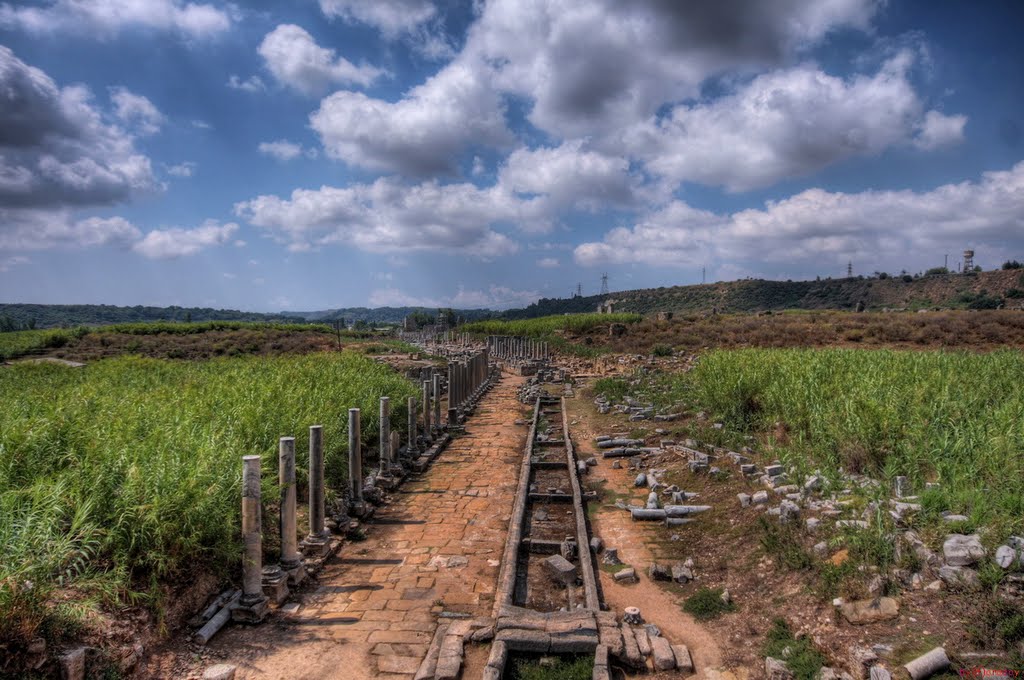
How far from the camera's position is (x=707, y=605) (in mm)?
5617

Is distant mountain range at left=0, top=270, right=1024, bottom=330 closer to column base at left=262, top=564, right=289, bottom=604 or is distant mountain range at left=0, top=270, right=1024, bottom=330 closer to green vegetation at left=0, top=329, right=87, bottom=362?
green vegetation at left=0, top=329, right=87, bottom=362

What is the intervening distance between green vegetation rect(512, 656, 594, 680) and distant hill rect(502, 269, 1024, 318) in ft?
220

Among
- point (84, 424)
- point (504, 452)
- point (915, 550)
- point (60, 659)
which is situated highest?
point (84, 424)

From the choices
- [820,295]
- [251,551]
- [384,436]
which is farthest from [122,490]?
[820,295]

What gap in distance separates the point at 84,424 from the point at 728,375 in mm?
11560

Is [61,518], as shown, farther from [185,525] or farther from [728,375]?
[728,375]

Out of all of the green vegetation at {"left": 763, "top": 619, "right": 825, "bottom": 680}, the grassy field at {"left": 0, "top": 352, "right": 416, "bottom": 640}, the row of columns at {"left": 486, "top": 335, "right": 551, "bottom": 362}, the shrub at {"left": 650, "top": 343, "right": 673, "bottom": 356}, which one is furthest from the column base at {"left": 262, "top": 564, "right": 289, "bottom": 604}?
the row of columns at {"left": 486, "top": 335, "right": 551, "bottom": 362}

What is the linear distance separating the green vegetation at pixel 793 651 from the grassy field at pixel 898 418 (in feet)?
5.69

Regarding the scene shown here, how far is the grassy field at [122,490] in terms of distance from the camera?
3.94m

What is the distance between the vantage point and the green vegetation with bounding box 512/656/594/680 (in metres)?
4.47

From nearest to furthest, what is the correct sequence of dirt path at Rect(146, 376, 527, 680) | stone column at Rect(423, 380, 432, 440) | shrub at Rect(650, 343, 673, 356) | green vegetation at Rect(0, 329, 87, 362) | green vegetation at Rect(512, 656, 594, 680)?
green vegetation at Rect(512, 656, 594, 680), dirt path at Rect(146, 376, 527, 680), stone column at Rect(423, 380, 432, 440), shrub at Rect(650, 343, 673, 356), green vegetation at Rect(0, 329, 87, 362)

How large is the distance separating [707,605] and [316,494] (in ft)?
15.2

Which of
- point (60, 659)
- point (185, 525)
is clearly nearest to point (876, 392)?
point (185, 525)

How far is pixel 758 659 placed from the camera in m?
4.66
